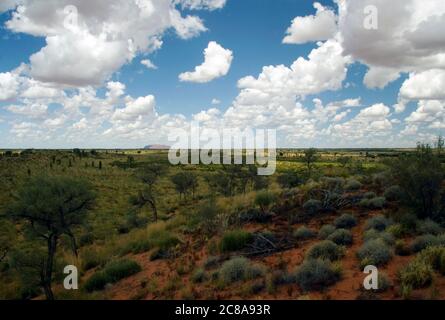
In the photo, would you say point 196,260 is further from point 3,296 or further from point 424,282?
point 3,296

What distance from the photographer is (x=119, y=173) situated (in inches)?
2699

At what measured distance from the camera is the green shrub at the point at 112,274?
11.9 metres

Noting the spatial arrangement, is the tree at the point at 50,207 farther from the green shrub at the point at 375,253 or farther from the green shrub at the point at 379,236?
the green shrub at the point at 379,236

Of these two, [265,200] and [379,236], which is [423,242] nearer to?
[379,236]

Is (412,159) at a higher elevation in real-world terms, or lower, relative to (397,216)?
higher

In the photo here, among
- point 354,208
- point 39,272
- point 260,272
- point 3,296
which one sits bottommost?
point 3,296

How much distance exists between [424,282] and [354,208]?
7678 millimetres

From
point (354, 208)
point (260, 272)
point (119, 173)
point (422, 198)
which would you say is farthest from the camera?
point (119, 173)

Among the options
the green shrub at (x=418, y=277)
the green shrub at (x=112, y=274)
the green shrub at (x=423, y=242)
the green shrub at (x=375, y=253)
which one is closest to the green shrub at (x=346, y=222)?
the green shrub at (x=375, y=253)

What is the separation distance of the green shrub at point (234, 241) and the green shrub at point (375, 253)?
172 inches

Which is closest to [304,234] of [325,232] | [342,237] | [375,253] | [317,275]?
[325,232]

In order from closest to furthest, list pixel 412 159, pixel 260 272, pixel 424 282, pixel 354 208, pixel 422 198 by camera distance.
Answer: pixel 424 282 → pixel 260 272 → pixel 422 198 → pixel 412 159 → pixel 354 208

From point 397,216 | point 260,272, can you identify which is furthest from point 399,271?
point 397,216

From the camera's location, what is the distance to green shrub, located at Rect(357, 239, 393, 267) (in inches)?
351
